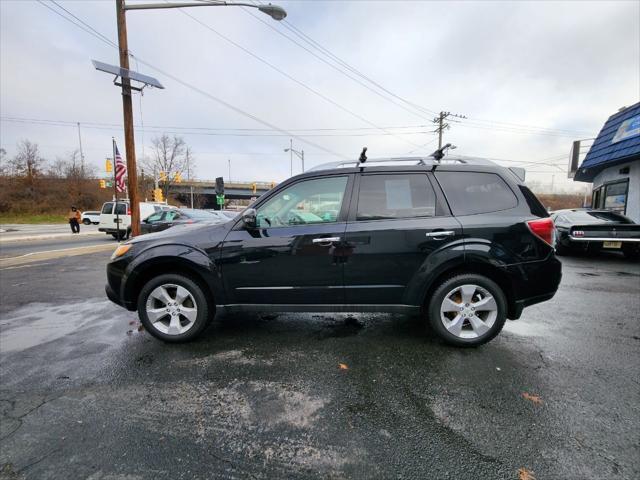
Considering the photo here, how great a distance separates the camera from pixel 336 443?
195 centimetres

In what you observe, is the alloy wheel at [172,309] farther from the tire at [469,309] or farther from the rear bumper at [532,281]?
the rear bumper at [532,281]

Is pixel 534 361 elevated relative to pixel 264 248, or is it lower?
lower

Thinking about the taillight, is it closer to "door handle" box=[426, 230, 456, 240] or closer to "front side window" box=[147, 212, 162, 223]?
"door handle" box=[426, 230, 456, 240]

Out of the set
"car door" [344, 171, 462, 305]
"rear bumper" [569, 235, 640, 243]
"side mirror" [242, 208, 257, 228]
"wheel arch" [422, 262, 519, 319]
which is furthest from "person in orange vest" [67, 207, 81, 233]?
"rear bumper" [569, 235, 640, 243]

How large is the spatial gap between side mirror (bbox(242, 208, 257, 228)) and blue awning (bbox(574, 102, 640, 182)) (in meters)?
13.6

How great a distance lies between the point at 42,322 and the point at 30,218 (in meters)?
45.5

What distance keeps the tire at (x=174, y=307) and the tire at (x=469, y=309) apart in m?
2.43

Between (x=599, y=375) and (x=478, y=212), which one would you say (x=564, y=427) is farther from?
(x=478, y=212)

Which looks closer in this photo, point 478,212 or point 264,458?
point 264,458

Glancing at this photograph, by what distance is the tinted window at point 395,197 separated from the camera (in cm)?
320

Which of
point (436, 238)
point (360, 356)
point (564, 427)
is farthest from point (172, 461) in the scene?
point (436, 238)

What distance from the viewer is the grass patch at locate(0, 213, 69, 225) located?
3604 cm

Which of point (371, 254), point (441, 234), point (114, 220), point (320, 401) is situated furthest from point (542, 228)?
point (114, 220)

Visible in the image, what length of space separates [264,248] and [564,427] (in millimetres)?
2737
